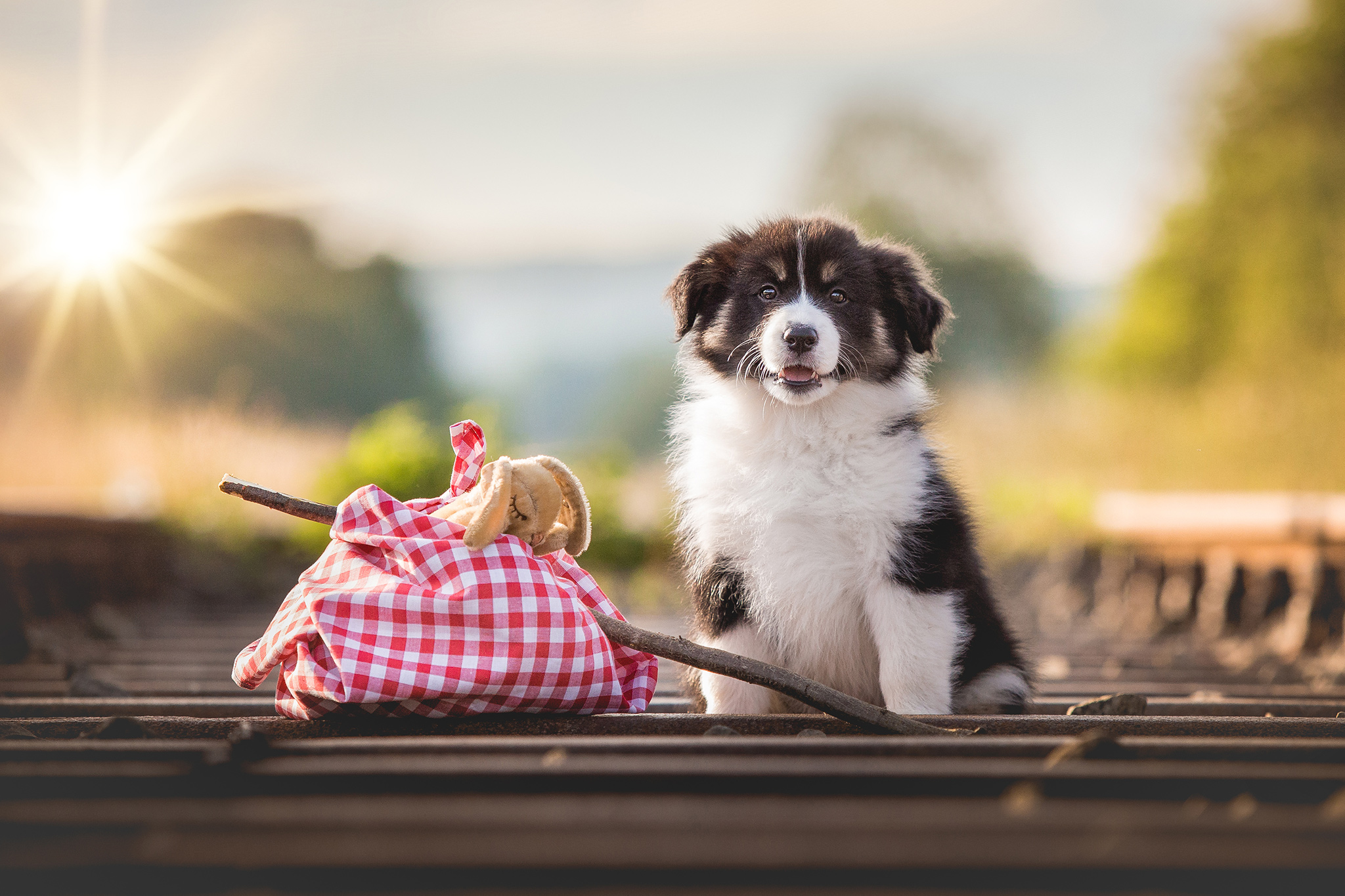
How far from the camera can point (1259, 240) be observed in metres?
25.2

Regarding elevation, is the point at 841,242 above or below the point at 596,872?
above

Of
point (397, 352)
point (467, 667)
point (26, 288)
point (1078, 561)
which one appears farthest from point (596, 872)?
point (397, 352)

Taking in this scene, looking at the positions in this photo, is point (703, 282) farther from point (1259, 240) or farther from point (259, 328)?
point (259, 328)

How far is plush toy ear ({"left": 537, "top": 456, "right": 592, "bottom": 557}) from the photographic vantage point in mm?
2600

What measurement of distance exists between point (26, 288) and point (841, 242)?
34.6 meters

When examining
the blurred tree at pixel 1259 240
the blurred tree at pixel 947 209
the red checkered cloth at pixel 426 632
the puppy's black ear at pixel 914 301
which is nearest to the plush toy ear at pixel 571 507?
the red checkered cloth at pixel 426 632

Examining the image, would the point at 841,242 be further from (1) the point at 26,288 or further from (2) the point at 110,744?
(1) the point at 26,288

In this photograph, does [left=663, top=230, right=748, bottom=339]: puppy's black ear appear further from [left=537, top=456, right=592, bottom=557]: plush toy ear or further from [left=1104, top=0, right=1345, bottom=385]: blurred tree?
[left=1104, top=0, right=1345, bottom=385]: blurred tree

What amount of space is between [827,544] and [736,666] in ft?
1.56

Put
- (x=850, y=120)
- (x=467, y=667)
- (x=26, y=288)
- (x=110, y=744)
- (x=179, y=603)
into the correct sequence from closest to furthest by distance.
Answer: (x=110, y=744)
(x=467, y=667)
(x=179, y=603)
(x=26, y=288)
(x=850, y=120)

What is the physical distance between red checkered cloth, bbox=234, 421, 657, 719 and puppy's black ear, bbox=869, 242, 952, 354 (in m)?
1.26

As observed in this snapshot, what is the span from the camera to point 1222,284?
1100 inches

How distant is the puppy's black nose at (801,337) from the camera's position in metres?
2.80

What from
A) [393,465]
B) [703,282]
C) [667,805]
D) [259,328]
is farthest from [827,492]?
[259,328]
